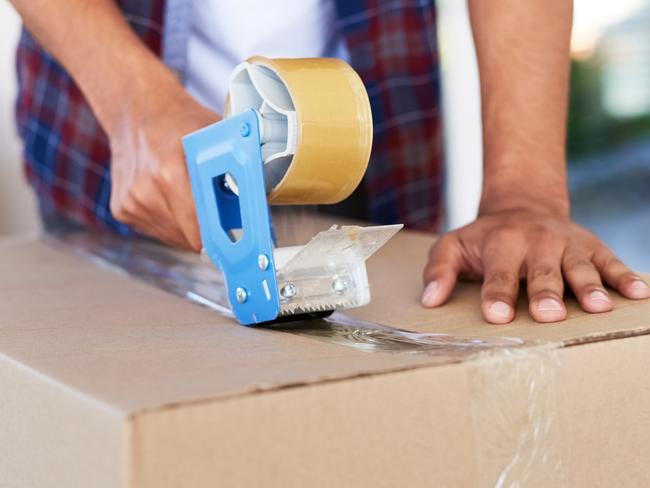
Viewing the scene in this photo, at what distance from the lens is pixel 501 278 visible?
79cm

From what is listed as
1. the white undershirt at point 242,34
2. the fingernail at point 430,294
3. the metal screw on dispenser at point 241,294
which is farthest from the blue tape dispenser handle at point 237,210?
the white undershirt at point 242,34

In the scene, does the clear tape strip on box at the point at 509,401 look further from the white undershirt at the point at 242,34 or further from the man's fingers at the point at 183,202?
the white undershirt at the point at 242,34

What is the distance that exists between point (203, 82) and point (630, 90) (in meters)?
3.99

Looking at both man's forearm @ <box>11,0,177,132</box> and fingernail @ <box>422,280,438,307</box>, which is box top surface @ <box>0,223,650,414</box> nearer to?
fingernail @ <box>422,280,438,307</box>

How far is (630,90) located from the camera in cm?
480

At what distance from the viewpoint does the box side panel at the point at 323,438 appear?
47 centimetres

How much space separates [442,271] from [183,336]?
0.86 feet

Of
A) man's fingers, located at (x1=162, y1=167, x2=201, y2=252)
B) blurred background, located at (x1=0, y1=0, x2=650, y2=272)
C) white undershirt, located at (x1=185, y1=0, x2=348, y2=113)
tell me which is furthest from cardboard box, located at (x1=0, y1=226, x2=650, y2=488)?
blurred background, located at (x1=0, y1=0, x2=650, y2=272)

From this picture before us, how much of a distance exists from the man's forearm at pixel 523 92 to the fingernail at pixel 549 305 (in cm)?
25

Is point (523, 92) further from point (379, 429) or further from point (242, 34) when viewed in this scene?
point (379, 429)

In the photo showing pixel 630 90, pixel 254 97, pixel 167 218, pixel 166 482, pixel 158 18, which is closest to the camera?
pixel 166 482

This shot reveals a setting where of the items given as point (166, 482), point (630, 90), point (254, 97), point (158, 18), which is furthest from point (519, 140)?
point (630, 90)

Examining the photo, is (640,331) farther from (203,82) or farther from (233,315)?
(203,82)

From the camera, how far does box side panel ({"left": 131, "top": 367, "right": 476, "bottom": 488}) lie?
0.47m
